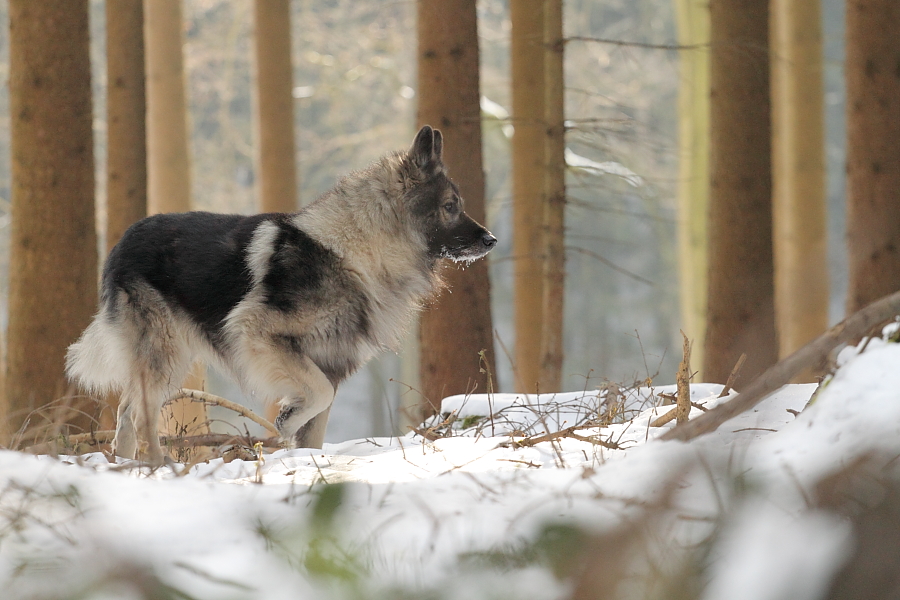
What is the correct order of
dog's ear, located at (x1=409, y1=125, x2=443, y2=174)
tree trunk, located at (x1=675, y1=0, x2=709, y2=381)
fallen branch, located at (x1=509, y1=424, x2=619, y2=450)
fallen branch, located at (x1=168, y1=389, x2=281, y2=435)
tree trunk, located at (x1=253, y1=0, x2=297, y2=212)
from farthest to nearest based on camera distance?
1. tree trunk, located at (x1=675, y1=0, x2=709, y2=381)
2. tree trunk, located at (x1=253, y1=0, x2=297, y2=212)
3. fallen branch, located at (x1=168, y1=389, x2=281, y2=435)
4. dog's ear, located at (x1=409, y1=125, x2=443, y2=174)
5. fallen branch, located at (x1=509, y1=424, x2=619, y2=450)

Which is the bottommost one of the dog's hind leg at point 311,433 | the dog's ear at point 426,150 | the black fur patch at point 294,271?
the dog's hind leg at point 311,433

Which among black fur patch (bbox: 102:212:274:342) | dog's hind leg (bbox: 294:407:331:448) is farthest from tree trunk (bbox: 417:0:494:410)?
black fur patch (bbox: 102:212:274:342)

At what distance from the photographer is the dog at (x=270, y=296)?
5062mm

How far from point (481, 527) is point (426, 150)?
152 inches

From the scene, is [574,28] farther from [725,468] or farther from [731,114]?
[725,468]

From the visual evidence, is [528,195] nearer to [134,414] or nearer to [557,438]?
[134,414]

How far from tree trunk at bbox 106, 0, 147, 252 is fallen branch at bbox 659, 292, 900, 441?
6855mm

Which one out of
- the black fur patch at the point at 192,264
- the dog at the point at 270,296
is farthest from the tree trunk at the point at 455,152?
the black fur patch at the point at 192,264

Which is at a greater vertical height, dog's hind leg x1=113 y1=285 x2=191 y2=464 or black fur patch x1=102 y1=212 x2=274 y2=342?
black fur patch x1=102 y1=212 x2=274 y2=342

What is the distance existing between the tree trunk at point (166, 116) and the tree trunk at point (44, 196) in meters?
4.52

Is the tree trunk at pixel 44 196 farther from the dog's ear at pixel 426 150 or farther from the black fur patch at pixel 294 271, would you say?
the dog's ear at pixel 426 150

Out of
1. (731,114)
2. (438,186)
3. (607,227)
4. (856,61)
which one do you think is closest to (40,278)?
(438,186)

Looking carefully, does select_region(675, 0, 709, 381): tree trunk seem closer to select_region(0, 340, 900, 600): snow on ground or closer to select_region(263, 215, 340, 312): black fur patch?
select_region(263, 215, 340, 312): black fur patch

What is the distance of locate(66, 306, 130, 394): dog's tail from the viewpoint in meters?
5.23
